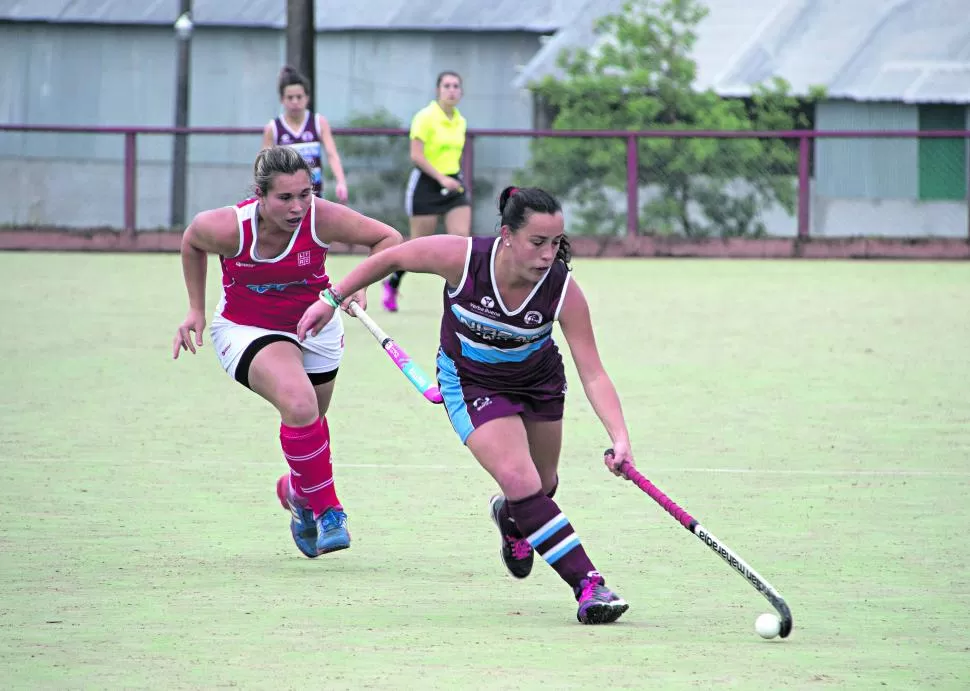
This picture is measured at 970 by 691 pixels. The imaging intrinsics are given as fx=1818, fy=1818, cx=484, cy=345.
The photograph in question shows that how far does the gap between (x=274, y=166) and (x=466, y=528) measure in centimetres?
153

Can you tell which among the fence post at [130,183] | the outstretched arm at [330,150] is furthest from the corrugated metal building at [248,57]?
the outstretched arm at [330,150]

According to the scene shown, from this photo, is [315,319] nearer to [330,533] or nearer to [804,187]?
[330,533]

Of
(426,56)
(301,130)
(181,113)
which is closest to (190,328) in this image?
(301,130)

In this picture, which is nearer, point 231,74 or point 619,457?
point 619,457

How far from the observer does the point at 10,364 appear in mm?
11164

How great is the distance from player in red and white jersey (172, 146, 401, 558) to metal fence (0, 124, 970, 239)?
1459cm

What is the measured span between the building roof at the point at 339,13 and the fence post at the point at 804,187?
1018 cm

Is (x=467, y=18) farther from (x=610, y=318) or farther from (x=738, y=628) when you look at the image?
(x=738, y=628)

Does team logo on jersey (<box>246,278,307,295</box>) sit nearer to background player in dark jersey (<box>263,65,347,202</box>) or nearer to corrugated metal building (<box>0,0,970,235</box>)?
background player in dark jersey (<box>263,65,347,202</box>)

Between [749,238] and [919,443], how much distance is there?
42.0ft

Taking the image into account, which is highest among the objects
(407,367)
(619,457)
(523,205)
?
(523,205)

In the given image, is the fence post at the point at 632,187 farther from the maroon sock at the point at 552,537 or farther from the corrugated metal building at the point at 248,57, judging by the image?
the maroon sock at the point at 552,537

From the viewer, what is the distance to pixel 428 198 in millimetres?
14367

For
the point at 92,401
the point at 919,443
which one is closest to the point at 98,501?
the point at 92,401
